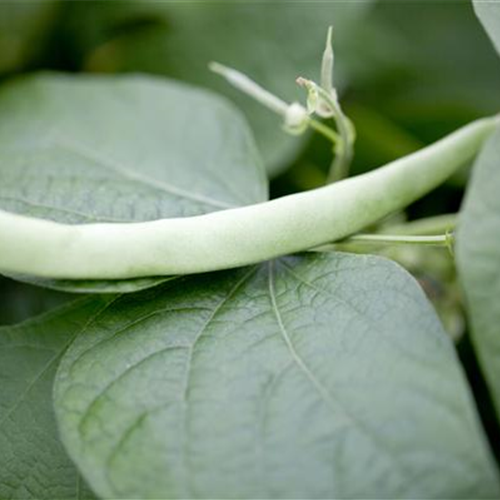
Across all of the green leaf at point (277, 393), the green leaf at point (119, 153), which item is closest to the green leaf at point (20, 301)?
the green leaf at point (119, 153)

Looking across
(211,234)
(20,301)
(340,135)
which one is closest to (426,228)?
(340,135)

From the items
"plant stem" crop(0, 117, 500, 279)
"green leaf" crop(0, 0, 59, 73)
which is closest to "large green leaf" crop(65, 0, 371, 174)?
"green leaf" crop(0, 0, 59, 73)

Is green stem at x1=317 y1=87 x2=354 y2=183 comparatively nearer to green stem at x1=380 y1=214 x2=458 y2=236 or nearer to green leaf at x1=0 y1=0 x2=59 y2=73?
green stem at x1=380 y1=214 x2=458 y2=236

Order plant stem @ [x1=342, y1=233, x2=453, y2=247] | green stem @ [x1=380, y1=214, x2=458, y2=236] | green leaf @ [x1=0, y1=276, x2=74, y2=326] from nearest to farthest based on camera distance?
plant stem @ [x1=342, y1=233, x2=453, y2=247] < green stem @ [x1=380, y1=214, x2=458, y2=236] < green leaf @ [x1=0, y1=276, x2=74, y2=326]

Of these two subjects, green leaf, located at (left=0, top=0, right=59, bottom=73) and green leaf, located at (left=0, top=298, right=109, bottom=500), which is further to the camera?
green leaf, located at (left=0, top=0, right=59, bottom=73)

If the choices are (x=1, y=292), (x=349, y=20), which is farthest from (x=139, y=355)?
(x=349, y=20)

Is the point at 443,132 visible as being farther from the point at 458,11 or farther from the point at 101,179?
the point at 101,179

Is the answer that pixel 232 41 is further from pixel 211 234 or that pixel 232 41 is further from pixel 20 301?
pixel 211 234
